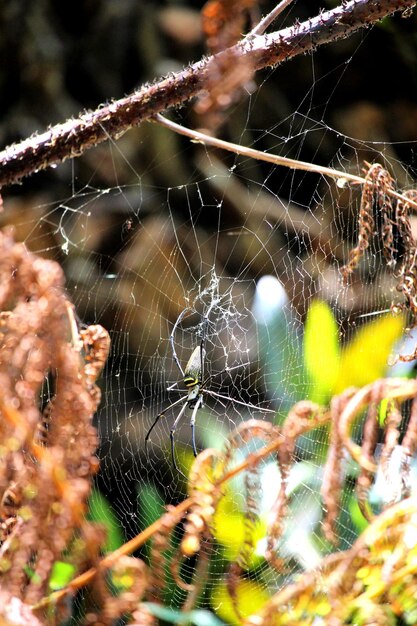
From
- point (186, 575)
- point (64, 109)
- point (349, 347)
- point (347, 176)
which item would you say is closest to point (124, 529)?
point (186, 575)

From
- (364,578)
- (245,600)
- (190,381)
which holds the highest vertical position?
(190,381)

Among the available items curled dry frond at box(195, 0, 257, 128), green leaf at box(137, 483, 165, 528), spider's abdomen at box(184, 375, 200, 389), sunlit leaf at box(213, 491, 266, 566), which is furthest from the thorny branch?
green leaf at box(137, 483, 165, 528)

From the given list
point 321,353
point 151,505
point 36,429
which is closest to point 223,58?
point 36,429

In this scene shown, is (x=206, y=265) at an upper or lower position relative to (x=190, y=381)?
upper

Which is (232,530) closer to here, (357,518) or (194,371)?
(357,518)

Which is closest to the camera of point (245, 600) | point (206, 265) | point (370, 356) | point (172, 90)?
point (172, 90)

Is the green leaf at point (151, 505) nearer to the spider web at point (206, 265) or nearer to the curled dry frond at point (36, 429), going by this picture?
the spider web at point (206, 265)
